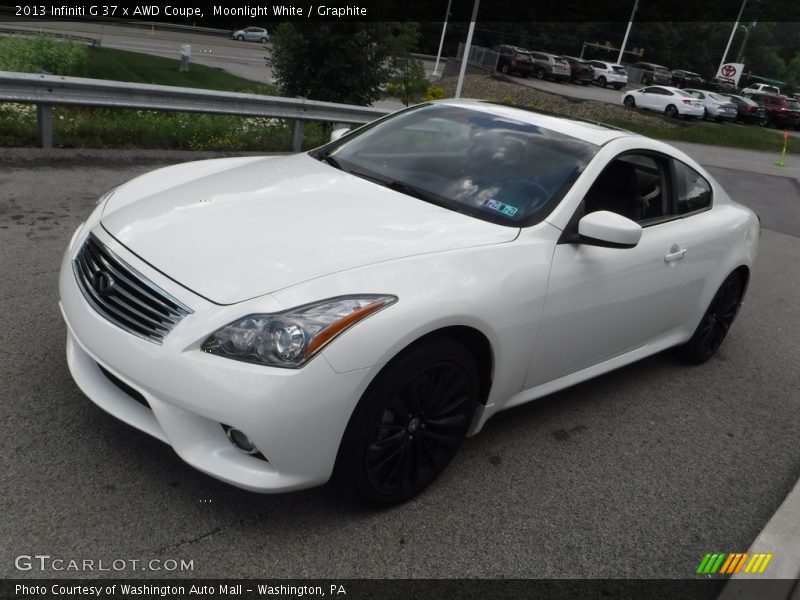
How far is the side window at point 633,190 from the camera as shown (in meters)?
3.87

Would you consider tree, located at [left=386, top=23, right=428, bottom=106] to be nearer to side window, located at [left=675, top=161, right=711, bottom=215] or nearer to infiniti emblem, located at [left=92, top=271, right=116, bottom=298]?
side window, located at [left=675, top=161, right=711, bottom=215]

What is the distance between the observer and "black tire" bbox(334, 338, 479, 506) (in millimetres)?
2764

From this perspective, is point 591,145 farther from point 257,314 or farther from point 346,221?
point 257,314

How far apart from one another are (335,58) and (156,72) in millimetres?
15398

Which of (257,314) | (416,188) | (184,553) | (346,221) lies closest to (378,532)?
(184,553)

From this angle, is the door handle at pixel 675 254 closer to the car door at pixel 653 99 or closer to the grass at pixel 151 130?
the grass at pixel 151 130

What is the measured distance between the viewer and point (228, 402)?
2529 mm

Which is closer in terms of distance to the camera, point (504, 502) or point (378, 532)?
point (378, 532)

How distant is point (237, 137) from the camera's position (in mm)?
10023

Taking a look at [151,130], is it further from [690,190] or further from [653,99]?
[653,99]

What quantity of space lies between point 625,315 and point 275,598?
7.66 feet

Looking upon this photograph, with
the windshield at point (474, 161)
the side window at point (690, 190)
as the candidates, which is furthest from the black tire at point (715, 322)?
the windshield at point (474, 161)

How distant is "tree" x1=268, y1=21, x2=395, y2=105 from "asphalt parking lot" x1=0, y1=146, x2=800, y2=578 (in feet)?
31.2

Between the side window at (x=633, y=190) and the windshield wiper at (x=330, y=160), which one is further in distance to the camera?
the windshield wiper at (x=330, y=160)
